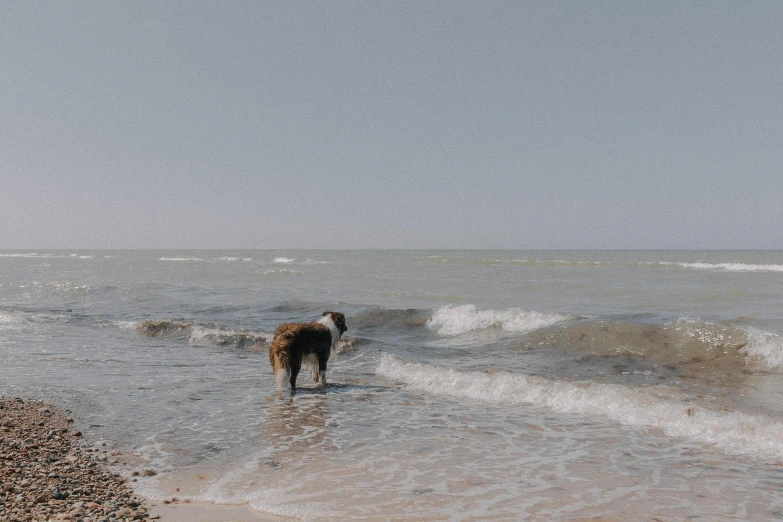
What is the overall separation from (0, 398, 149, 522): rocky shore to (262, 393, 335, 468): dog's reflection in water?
1452 mm

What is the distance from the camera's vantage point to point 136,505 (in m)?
4.13

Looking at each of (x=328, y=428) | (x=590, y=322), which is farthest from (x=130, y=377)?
(x=590, y=322)

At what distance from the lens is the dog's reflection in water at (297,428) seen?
562cm

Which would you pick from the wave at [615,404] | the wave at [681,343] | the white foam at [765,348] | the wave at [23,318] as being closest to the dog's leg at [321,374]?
the wave at [615,404]

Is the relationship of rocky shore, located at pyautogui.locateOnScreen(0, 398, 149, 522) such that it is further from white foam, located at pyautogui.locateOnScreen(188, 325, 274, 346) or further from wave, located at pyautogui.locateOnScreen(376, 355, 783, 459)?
white foam, located at pyautogui.locateOnScreen(188, 325, 274, 346)

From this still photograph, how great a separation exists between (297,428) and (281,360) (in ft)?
7.49

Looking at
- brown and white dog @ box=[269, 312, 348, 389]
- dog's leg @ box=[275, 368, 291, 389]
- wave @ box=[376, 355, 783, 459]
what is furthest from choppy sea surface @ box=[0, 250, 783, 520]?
brown and white dog @ box=[269, 312, 348, 389]

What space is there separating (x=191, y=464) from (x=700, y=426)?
227 inches

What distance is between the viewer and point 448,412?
7441mm

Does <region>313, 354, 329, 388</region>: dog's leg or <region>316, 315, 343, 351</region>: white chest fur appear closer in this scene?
<region>313, 354, 329, 388</region>: dog's leg

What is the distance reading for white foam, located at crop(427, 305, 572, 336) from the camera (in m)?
15.6

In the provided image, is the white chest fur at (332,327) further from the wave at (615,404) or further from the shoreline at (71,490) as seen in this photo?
the shoreline at (71,490)

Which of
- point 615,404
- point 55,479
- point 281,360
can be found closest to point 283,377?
point 281,360

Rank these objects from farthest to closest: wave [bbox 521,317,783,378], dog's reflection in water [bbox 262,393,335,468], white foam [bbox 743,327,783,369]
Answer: wave [bbox 521,317,783,378] → white foam [bbox 743,327,783,369] → dog's reflection in water [bbox 262,393,335,468]
